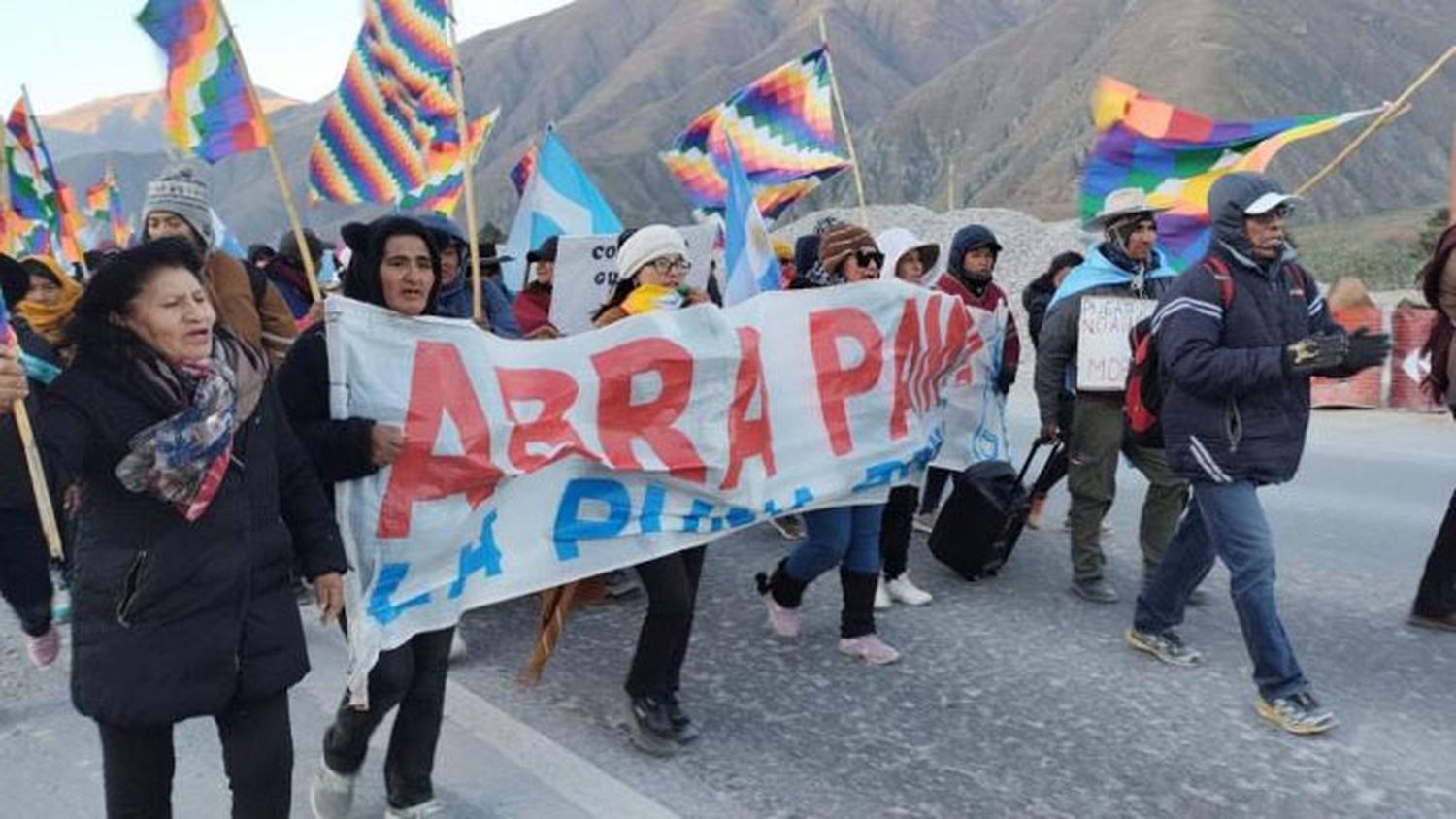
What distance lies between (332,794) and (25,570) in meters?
2.35

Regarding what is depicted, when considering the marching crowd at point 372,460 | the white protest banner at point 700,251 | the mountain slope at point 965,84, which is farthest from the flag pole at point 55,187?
the mountain slope at point 965,84

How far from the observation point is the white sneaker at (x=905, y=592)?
5.37m

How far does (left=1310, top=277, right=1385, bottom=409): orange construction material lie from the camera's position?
427 inches

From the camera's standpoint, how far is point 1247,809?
3387 millimetres

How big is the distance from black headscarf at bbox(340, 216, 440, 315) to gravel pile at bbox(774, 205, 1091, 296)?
16433 millimetres

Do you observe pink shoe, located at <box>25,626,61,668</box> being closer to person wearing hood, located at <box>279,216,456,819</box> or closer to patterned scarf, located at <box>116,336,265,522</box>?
person wearing hood, located at <box>279,216,456,819</box>

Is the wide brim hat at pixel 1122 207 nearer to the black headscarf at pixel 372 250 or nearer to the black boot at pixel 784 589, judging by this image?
the black boot at pixel 784 589

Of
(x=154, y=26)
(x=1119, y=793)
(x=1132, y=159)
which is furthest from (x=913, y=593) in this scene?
(x=154, y=26)

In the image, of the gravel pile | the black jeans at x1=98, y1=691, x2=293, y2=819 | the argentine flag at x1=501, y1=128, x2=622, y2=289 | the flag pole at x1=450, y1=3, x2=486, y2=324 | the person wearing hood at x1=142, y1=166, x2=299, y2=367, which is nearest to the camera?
the black jeans at x1=98, y1=691, x2=293, y2=819

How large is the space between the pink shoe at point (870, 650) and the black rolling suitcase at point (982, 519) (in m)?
1.02

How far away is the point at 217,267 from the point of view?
444 centimetres

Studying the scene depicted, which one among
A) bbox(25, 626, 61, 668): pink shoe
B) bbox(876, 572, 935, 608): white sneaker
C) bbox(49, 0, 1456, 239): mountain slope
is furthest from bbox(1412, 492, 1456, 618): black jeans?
bbox(49, 0, 1456, 239): mountain slope

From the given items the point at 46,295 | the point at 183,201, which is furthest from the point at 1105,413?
the point at 46,295

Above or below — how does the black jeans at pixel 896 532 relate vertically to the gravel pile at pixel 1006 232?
below
